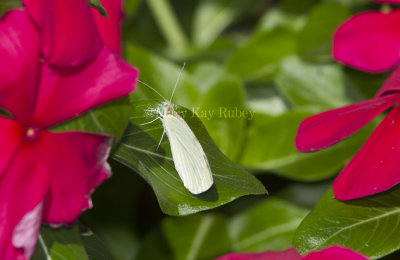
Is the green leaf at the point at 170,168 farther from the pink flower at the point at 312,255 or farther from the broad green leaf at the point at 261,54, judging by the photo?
the broad green leaf at the point at 261,54

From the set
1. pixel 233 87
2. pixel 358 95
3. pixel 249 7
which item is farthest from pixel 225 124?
pixel 249 7

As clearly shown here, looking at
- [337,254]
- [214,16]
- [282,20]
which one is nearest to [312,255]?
[337,254]

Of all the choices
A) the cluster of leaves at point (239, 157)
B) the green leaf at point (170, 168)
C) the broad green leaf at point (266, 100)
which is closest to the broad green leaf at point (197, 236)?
the cluster of leaves at point (239, 157)

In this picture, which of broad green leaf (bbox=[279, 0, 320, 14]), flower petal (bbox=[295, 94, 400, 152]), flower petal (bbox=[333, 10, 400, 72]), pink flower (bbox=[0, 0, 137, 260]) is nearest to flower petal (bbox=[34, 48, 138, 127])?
pink flower (bbox=[0, 0, 137, 260])

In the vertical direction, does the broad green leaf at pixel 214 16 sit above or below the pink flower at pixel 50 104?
below

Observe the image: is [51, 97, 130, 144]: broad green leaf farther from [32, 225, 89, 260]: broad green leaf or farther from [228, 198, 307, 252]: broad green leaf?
[228, 198, 307, 252]: broad green leaf
